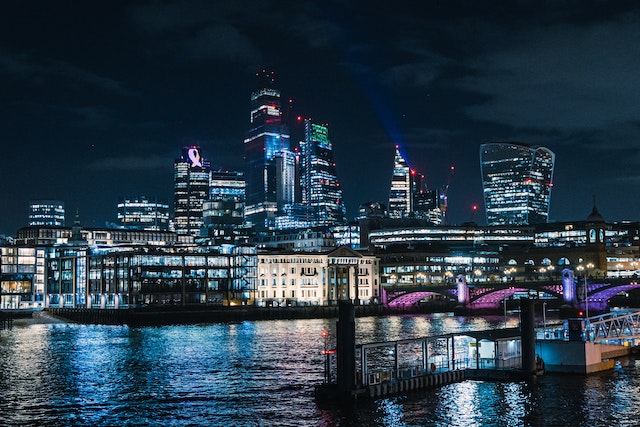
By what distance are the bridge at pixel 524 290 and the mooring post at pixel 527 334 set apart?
11190 cm

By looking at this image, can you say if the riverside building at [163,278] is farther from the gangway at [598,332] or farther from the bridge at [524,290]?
the gangway at [598,332]

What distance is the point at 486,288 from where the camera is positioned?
629 ft

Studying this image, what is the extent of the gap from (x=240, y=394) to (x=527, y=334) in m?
21.3

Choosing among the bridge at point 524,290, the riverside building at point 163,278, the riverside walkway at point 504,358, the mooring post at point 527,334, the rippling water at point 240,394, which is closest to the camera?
the rippling water at point 240,394

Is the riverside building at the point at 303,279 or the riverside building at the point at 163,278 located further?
the riverside building at the point at 303,279

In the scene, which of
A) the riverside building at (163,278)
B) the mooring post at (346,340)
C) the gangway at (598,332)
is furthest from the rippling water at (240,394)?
the riverside building at (163,278)

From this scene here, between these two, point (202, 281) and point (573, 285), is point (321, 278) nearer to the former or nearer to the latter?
point (202, 281)

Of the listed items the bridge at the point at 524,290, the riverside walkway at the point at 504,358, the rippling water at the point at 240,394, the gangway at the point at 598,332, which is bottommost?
the rippling water at the point at 240,394

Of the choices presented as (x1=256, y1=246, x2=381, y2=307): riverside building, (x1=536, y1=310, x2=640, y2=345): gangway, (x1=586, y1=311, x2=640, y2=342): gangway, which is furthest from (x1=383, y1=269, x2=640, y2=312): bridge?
(x1=536, y1=310, x2=640, y2=345): gangway

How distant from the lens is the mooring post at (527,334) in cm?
6344

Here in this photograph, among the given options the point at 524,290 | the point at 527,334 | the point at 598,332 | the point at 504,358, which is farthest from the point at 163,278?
the point at 527,334

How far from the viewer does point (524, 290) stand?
7431 inches

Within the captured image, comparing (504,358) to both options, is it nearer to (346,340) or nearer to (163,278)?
(346,340)

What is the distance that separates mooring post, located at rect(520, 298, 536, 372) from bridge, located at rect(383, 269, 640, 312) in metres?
112
